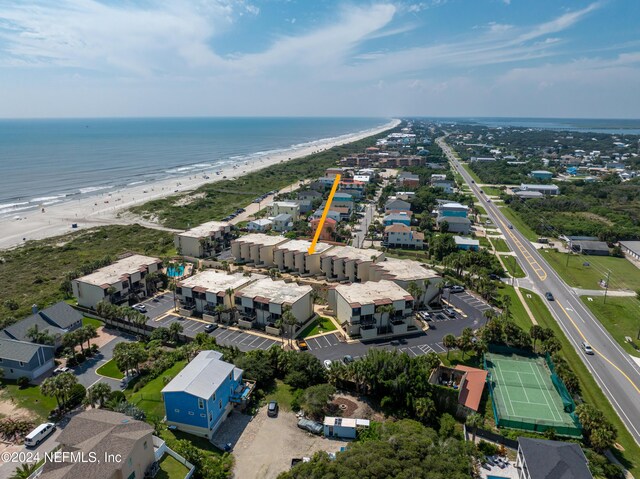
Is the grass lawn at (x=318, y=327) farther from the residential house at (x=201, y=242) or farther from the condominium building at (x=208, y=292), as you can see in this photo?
the residential house at (x=201, y=242)

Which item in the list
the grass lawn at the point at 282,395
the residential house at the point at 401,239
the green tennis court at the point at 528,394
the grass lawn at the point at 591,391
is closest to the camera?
the grass lawn at the point at 591,391

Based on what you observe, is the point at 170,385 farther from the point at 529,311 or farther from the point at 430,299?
the point at 529,311

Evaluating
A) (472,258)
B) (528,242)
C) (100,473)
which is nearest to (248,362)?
(100,473)

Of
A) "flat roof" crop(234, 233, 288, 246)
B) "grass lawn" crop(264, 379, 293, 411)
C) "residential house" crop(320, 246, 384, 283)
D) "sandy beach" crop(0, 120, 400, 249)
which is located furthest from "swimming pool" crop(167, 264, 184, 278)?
"sandy beach" crop(0, 120, 400, 249)

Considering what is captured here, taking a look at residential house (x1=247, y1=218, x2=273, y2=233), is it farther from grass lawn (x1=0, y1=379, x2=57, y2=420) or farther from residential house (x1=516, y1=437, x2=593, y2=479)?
residential house (x1=516, y1=437, x2=593, y2=479)

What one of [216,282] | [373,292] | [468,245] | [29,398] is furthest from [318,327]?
[468,245]

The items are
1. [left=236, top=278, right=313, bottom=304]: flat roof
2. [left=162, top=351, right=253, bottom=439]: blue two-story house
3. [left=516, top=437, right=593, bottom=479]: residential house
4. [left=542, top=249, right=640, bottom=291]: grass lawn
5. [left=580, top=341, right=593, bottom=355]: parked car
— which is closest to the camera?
[left=516, top=437, right=593, bottom=479]: residential house

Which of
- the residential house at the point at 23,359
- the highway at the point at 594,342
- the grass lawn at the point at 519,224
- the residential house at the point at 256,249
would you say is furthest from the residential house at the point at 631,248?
the residential house at the point at 23,359
